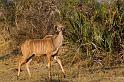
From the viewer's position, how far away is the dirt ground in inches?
482

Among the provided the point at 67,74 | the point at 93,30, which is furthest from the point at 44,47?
the point at 93,30

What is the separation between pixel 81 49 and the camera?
51.7ft

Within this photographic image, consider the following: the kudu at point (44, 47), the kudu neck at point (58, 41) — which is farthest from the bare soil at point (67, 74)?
the kudu neck at point (58, 41)

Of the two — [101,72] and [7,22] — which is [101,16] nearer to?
[101,72]

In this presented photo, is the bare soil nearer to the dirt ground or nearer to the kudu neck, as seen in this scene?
the dirt ground

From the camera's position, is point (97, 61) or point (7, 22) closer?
point (97, 61)

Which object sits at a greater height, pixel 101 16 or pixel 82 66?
pixel 101 16

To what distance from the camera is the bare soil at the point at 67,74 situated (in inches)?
482

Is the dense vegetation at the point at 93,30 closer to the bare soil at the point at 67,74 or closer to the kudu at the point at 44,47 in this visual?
the bare soil at the point at 67,74

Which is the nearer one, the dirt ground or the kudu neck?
the dirt ground

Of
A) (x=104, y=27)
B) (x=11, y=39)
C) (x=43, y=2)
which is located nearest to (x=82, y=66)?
(x=104, y=27)

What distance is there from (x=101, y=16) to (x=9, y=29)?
6772 mm

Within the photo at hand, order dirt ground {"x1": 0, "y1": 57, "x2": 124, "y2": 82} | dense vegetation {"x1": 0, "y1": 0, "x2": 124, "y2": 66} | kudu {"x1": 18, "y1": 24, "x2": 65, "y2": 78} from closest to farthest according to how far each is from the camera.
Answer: dirt ground {"x1": 0, "y1": 57, "x2": 124, "y2": 82} < kudu {"x1": 18, "y1": 24, "x2": 65, "y2": 78} < dense vegetation {"x1": 0, "y1": 0, "x2": 124, "y2": 66}

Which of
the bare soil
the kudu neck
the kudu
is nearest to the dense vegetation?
the bare soil
